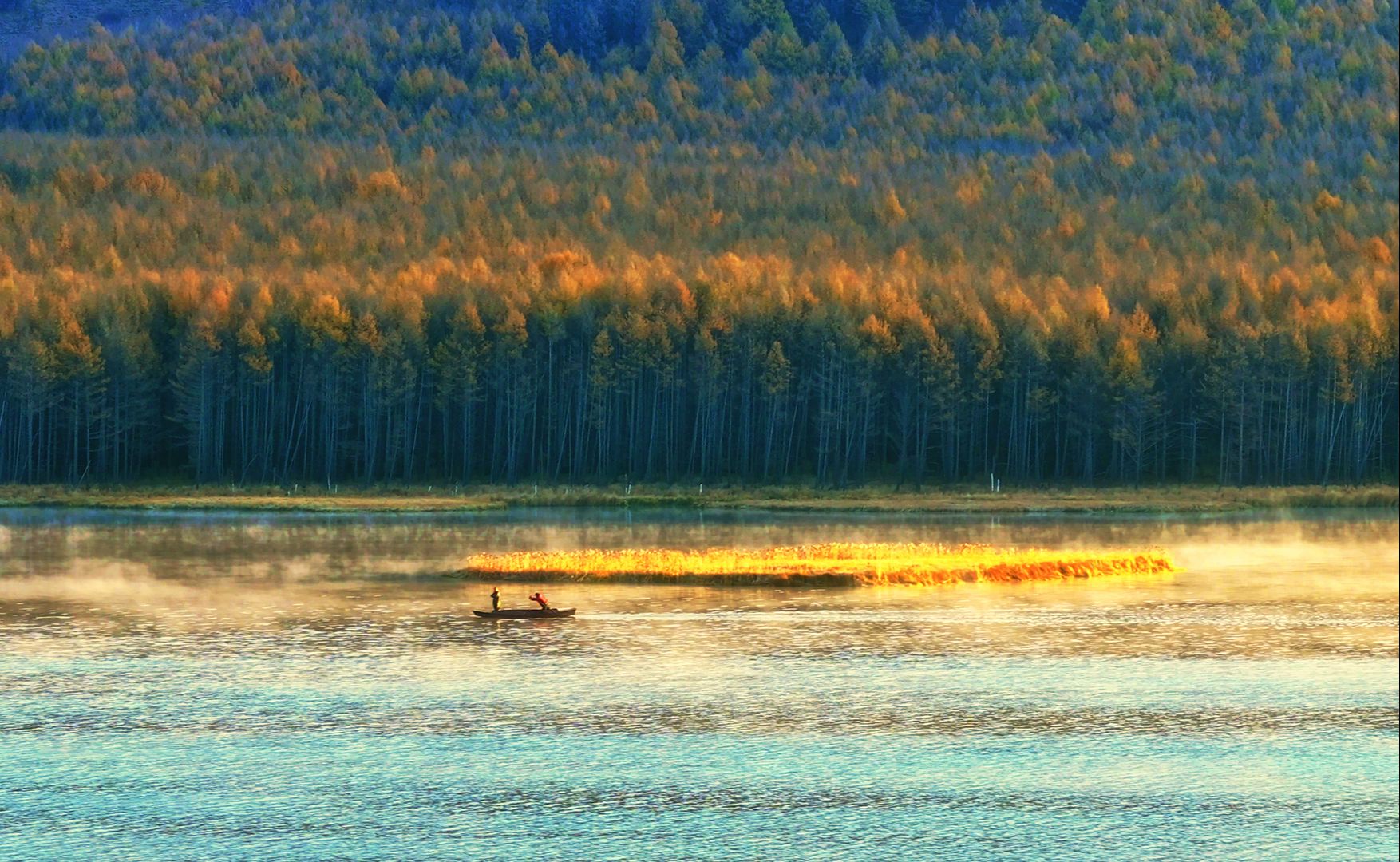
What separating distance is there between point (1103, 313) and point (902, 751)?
99988mm

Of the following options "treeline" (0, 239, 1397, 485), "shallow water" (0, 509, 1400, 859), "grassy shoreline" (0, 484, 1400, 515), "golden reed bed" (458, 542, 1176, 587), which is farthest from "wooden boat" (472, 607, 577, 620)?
"treeline" (0, 239, 1397, 485)

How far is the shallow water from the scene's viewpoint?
122 ft

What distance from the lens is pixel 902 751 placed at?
43344mm

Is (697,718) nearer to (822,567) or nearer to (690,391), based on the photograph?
(822,567)

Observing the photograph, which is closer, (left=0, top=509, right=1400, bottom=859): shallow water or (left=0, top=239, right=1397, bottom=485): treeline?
(left=0, top=509, right=1400, bottom=859): shallow water

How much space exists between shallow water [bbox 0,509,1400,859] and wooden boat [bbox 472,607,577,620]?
0.65 metres

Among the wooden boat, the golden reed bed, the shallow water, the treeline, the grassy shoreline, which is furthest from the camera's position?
the treeline

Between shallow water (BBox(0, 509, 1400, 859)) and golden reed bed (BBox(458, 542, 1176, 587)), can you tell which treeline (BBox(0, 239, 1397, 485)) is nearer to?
golden reed bed (BBox(458, 542, 1176, 587))

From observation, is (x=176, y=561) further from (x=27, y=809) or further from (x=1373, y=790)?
(x=1373, y=790)

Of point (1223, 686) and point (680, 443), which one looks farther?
point (680, 443)

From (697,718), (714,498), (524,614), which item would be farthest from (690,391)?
(697,718)

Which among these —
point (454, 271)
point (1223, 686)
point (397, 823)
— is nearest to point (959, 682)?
point (1223, 686)

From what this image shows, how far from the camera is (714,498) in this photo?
384 feet

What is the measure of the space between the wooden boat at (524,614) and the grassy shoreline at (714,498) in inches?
1894
